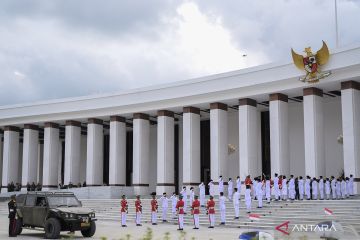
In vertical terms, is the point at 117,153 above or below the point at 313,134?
Answer: below

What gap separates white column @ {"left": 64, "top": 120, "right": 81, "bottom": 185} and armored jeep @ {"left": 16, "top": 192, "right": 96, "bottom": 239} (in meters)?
21.6

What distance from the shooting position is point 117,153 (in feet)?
121

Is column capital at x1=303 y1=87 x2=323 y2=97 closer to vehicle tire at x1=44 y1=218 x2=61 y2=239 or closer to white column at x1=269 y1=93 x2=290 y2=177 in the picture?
white column at x1=269 y1=93 x2=290 y2=177

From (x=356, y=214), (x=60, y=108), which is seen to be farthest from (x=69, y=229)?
(x=60, y=108)

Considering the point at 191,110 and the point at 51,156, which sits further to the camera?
the point at 51,156

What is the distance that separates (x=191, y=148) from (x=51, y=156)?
42.4 ft

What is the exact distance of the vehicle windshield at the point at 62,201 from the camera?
16.5m

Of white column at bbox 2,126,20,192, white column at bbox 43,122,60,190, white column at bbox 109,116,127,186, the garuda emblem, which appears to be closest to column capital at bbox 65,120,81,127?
white column at bbox 43,122,60,190

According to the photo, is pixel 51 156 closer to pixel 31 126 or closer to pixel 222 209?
pixel 31 126

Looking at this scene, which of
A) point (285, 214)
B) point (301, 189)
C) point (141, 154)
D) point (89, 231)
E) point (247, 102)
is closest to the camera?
point (89, 231)

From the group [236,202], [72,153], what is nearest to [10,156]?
[72,153]

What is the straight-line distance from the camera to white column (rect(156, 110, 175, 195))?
34.6 metres

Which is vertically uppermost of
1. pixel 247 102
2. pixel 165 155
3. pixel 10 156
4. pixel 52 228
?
pixel 247 102

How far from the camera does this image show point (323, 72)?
2645 cm
